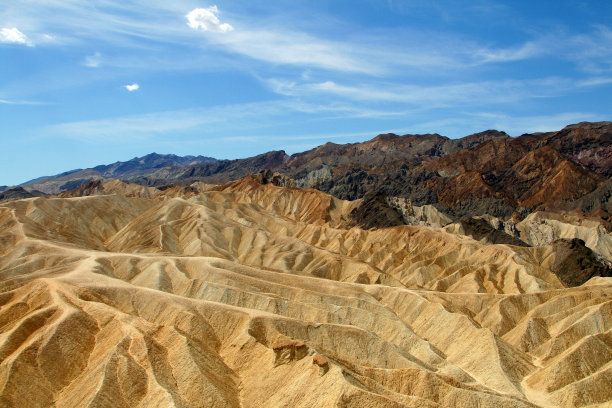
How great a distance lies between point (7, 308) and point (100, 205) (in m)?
93.0

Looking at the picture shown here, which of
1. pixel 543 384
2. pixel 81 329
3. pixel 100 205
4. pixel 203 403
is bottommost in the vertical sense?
pixel 543 384

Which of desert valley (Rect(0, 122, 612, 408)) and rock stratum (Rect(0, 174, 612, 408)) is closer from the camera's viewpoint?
rock stratum (Rect(0, 174, 612, 408))

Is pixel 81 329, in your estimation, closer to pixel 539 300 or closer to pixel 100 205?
pixel 539 300

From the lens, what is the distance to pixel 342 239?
148 metres

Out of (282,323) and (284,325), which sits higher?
(282,323)

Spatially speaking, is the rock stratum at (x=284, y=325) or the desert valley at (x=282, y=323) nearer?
the rock stratum at (x=284, y=325)

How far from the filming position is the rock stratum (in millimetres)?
46969

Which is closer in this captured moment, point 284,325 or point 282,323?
point 284,325

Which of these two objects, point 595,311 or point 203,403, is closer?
point 203,403

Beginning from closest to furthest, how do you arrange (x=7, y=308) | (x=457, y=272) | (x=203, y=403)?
1. (x=203, y=403)
2. (x=7, y=308)
3. (x=457, y=272)

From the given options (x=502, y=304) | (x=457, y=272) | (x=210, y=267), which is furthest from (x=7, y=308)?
(x=457, y=272)

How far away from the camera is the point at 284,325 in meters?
58.9

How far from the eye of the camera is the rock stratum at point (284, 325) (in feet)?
154

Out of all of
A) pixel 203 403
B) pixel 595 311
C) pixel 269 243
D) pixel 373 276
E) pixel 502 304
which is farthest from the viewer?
pixel 269 243
